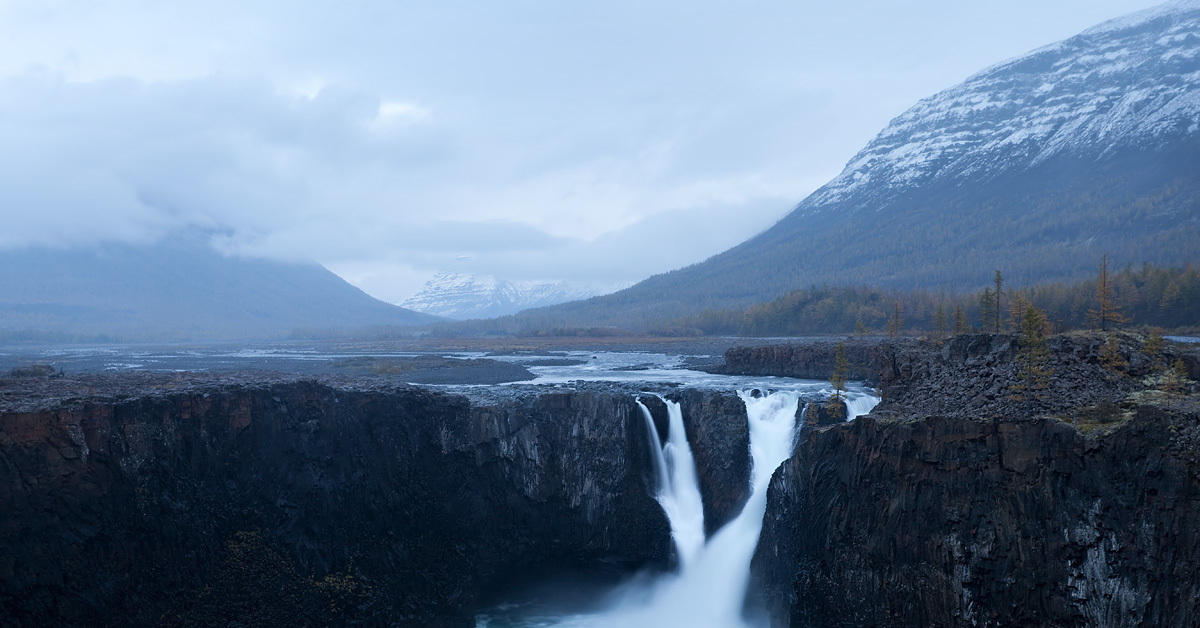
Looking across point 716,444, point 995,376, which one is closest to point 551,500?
point 716,444

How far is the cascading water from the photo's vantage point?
125 ft

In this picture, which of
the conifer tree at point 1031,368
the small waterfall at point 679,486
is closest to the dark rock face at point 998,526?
the conifer tree at point 1031,368

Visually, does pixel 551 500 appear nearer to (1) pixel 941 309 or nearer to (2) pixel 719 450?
(2) pixel 719 450

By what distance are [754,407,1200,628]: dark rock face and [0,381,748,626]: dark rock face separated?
10.5 m

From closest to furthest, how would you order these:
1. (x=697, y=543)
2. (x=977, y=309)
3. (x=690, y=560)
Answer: (x=690, y=560)
(x=697, y=543)
(x=977, y=309)

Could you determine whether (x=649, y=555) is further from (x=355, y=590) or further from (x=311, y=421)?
(x=311, y=421)

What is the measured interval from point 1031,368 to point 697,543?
18.8 meters

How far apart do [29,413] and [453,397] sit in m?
18.5

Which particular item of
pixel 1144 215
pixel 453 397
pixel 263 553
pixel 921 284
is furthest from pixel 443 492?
pixel 1144 215

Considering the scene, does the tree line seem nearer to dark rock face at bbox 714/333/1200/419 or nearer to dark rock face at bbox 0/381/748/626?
dark rock face at bbox 714/333/1200/419

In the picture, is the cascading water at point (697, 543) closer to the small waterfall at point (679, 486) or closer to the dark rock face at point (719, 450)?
the small waterfall at point (679, 486)

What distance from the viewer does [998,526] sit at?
27.6 meters

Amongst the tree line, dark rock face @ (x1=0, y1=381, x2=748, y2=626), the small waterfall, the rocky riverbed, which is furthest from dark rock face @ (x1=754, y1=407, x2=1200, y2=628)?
the tree line

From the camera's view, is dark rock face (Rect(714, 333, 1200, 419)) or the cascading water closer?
dark rock face (Rect(714, 333, 1200, 419))
